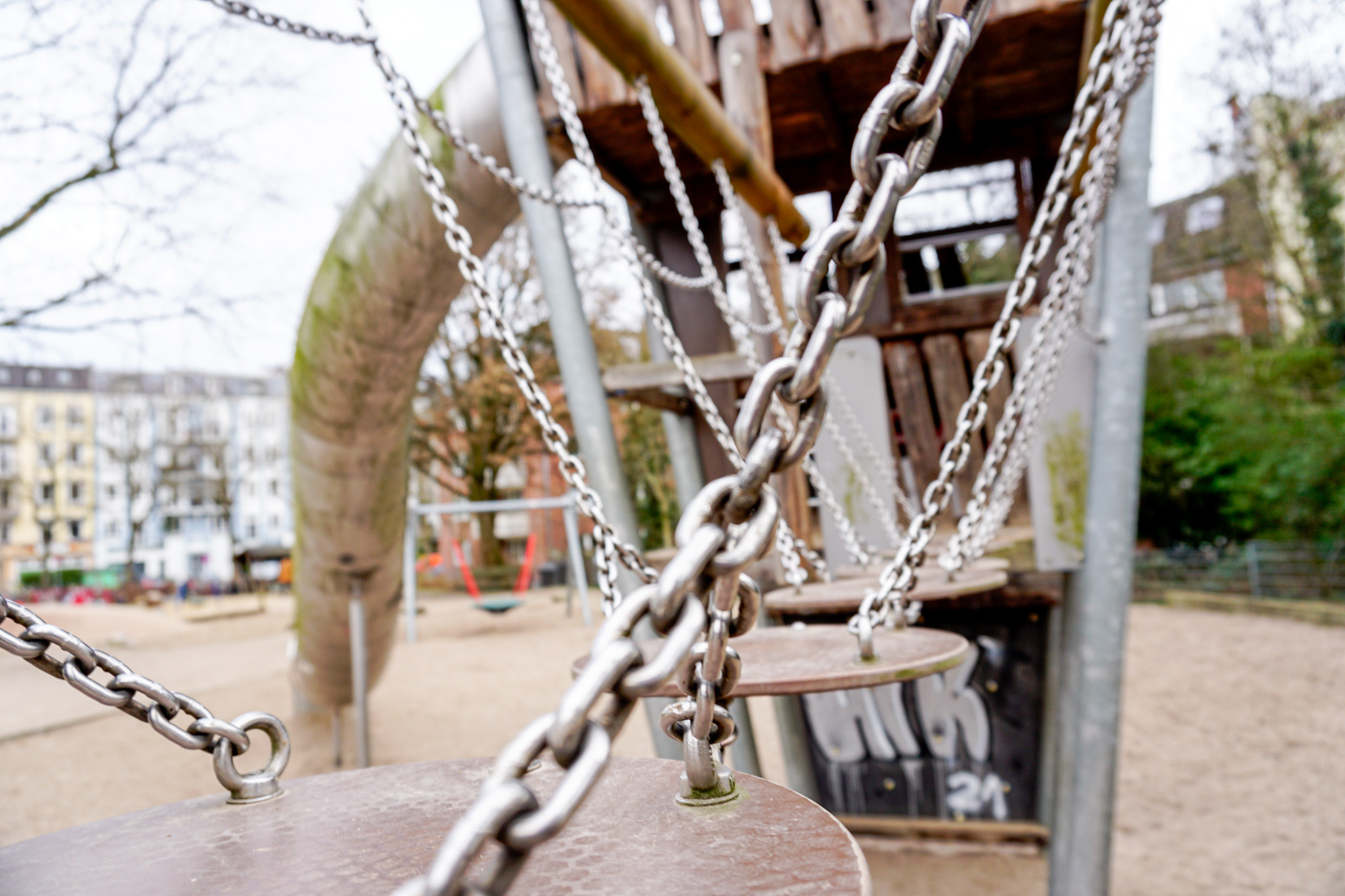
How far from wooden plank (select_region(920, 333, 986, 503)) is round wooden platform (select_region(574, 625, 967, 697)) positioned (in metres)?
2.65

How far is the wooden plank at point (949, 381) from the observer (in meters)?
4.17

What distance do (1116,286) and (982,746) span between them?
237 centimetres

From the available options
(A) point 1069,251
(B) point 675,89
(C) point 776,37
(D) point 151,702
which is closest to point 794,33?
(C) point 776,37

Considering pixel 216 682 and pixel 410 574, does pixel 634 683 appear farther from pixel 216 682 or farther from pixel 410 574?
pixel 410 574

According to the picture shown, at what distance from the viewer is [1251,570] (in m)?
11.1

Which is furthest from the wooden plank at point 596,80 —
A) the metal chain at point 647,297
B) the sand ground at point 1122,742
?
the sand ground at point 1122,742

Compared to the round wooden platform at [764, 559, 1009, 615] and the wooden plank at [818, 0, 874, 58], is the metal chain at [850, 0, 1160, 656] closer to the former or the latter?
the round wooden platform at [764, 559, 1009, 615]

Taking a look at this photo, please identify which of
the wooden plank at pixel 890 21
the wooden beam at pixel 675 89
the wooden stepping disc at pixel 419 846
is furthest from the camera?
the wooden plank at pixel 890 21

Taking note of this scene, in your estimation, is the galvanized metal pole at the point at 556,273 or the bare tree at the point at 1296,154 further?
the bare tree at the point at 1296,154

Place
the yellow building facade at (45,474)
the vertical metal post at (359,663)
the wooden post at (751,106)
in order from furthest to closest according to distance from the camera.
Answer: the yellow building facade at (45,474) → the vertical metal post at (359,663) → the wooden post at (751,106)

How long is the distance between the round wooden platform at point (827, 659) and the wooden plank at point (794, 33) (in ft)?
7.29

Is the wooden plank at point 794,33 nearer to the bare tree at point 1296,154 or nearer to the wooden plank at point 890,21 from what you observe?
the wooden plank at point 890,21

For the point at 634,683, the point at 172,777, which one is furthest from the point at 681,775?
the point at 172,777

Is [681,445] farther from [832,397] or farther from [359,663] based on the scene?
[359,663]
